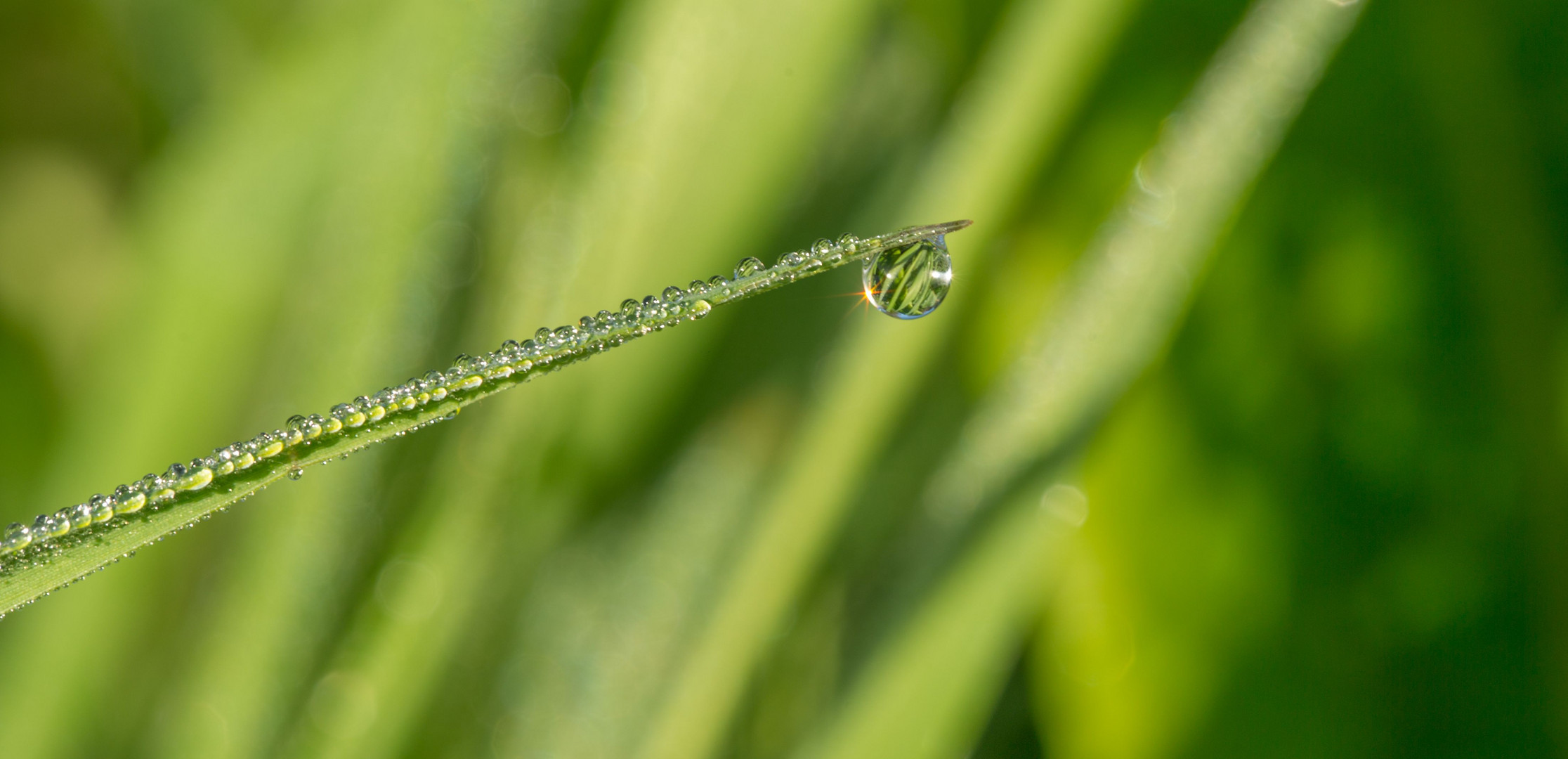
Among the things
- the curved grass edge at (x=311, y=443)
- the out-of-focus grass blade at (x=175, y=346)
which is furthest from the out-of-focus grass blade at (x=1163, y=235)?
the out-of-focus grass blade at (x=175, y=346)

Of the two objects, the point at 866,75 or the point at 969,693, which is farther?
the point at 866,75

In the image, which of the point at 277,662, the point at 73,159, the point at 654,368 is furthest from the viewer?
the point at 73,159

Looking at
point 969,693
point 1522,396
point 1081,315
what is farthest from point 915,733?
point 1522,396

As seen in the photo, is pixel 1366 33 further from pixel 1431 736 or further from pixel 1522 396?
pixel 1431 736

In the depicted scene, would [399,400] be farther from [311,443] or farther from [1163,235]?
[1163,235]

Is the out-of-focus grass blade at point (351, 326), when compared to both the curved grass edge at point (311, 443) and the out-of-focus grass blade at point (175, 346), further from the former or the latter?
the curved grass edge at point (311, 443)

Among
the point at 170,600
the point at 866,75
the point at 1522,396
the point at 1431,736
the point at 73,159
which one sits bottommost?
the point at 1431,736
